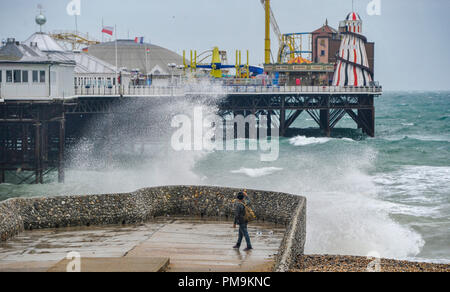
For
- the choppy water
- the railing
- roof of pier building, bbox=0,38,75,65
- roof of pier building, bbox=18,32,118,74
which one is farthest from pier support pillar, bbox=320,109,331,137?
roof of pier building, bbox=0,38,75,65

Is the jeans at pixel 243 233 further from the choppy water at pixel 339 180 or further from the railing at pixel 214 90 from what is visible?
the railing at pixel 214 90

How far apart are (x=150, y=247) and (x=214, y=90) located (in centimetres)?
4872

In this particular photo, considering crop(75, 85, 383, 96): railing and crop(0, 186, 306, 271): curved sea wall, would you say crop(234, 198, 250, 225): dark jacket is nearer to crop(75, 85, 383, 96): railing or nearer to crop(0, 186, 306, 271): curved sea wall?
crop(0, 186, 306, 271): curved sea wall

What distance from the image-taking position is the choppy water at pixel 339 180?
2817cm

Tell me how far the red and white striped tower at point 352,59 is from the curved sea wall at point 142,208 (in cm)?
5756

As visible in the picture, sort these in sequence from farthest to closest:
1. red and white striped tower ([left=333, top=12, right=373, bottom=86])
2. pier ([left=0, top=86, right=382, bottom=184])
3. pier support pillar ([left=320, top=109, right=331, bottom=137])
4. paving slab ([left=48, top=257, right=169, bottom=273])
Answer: red and white striped tower ([left=333, top=12, right=373, bottom=86]), pier support pillar ([left=320, top=109, right=331, bottom=137]), pier ([left=0, top=86, right=382, bottom=184]), paving slab ([left=48, top=257, right=169, bottom=273])

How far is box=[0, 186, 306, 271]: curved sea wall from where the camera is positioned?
21.0 m

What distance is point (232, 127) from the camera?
75.0 m

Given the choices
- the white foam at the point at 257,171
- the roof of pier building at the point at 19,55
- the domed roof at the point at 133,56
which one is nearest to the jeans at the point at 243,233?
the roof of pier building at the point at 19,55

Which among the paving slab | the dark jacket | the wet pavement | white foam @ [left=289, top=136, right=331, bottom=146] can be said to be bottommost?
white foam @ [left=289, top=136, right=331, bottom=146]

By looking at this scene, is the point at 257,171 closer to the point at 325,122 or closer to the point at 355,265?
the point at 325,122

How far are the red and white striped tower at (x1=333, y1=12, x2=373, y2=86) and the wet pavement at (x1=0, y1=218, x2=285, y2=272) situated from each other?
5929cm
